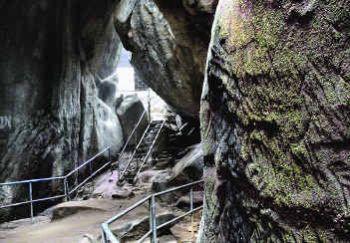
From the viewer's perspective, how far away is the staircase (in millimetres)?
13766

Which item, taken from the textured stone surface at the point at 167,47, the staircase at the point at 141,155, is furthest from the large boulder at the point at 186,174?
the staircase at the point at 141,155

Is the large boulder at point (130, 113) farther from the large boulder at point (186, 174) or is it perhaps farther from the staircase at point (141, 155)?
the large boulder at point (186, 174)

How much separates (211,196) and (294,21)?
2330 millimetres

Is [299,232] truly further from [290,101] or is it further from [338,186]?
[290,101]

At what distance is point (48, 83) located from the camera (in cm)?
1384

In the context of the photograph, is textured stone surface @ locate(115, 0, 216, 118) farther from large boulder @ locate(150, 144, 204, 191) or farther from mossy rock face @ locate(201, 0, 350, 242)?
mossy rock face @ locate(201, 0, 350, 242)

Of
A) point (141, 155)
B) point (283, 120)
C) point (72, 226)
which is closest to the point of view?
point (283, 120)

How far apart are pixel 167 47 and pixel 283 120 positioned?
825 centimetres

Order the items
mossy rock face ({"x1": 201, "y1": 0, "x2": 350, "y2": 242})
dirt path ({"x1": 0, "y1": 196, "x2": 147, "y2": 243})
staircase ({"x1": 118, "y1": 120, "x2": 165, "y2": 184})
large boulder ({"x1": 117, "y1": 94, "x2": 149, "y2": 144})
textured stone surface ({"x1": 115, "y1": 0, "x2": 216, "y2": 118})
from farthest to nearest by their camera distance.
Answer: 1. large boulder ({"x1": 117, "y1": 94, "x2": 149, "y2": 144})
2. staircase ({"x1": 118, "y1": 120, "x2": 165, "y2": 184})
3. textured stone surface ({"x1": 115, "y1": 0, "x2": 216, "y2": 118})
4. dirt path ({"x1": 0, "y1": 196, "x2": 147, "y2": 243})
5. mossy rock face ({"x1": 201, "y1": 0, "x2": 350, "y2": 242})

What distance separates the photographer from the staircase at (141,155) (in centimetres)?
1377

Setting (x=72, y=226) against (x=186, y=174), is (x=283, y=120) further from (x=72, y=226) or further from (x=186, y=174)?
(x=186, y=174)

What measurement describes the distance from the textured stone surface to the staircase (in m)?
2.59

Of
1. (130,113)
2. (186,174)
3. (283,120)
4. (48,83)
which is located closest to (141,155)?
(48,83)

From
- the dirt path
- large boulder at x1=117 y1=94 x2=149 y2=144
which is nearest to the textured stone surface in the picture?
the dirt path
